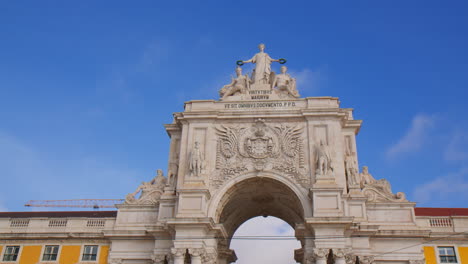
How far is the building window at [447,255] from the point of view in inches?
1191

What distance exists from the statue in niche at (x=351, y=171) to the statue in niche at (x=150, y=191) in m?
12.6

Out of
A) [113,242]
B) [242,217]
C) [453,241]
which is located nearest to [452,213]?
[453,241]

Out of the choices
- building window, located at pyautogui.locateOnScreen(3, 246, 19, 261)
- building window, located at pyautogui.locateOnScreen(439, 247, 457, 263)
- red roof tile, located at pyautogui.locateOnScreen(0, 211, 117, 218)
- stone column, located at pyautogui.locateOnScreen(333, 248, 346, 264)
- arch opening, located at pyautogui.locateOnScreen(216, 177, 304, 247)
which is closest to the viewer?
stone column, located at pyautogui.locateOnScreen(333, 248, 346, 264)

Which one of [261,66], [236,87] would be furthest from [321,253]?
[261,66]

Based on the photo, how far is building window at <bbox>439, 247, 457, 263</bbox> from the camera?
30.2m

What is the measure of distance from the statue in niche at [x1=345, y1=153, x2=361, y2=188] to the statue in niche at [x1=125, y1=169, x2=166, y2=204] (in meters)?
12.6

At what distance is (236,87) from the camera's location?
3588 centimetres

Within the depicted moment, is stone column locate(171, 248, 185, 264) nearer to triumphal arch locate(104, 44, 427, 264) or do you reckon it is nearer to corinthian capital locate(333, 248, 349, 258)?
triumphal arch locate(104, 44, 427, 264)

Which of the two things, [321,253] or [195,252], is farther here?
[195,252]

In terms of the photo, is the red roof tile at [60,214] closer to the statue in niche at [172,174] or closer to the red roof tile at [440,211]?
the statue in niche at [172,174]

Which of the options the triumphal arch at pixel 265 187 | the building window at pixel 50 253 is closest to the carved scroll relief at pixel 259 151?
the triumphal arch at pixel 265 187

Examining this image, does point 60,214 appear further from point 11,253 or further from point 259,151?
point 259,151

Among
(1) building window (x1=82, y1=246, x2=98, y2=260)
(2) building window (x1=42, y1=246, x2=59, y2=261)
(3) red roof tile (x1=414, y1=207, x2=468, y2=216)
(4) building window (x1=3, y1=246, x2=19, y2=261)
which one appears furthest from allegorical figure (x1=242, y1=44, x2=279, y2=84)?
(4) building window (x1=3, y1=246, x2=19, y2=261)

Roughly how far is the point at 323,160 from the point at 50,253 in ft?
63.3
